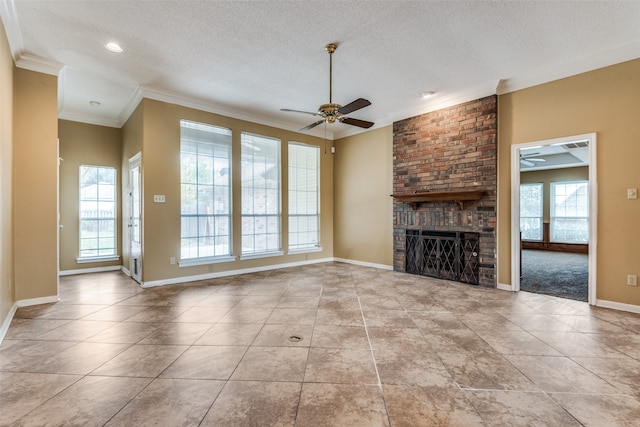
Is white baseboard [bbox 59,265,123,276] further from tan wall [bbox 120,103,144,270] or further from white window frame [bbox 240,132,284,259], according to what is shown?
white window frame [bbox 240,132,284,259]

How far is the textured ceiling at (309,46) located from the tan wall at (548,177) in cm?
732

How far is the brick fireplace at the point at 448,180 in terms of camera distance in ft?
15.3

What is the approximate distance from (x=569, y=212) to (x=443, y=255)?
24.1 feet

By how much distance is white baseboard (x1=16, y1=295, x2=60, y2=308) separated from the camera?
12.0 ft

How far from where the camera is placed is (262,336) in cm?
279

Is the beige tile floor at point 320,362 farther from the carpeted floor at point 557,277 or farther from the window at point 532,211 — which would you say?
the window at point 532,211

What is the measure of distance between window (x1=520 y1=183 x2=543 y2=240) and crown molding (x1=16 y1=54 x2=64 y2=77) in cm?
1233

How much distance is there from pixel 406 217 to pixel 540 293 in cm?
238

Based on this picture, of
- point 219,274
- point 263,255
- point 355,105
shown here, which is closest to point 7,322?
point 219,274

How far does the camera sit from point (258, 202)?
5.96m

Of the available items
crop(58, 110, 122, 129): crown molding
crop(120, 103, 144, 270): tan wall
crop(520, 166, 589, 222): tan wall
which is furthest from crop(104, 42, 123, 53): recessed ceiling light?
crop(520, 166, 589, 222): tan wall

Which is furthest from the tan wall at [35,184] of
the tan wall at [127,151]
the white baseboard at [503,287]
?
the white baseboard at [503,287]

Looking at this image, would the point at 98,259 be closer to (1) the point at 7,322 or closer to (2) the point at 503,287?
(1) the point at 7,322

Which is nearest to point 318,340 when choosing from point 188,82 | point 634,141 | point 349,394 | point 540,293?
point 349,394
